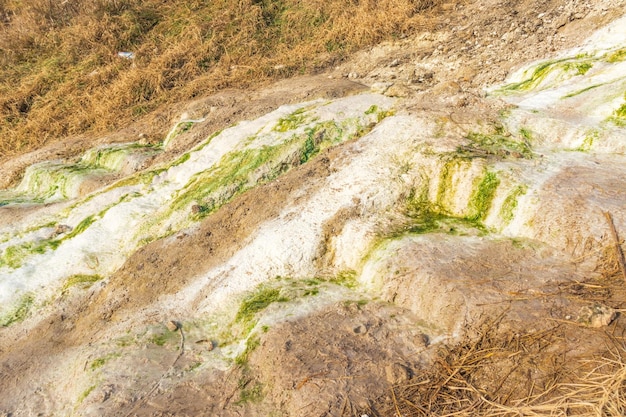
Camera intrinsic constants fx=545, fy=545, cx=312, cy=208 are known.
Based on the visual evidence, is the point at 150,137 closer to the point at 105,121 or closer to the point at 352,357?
the point at 105,121

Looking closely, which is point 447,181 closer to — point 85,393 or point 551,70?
point 551,70

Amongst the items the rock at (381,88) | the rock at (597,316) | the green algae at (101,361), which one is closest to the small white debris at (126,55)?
the rock at (381,88)

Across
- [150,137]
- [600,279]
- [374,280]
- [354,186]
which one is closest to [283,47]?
[150,137]

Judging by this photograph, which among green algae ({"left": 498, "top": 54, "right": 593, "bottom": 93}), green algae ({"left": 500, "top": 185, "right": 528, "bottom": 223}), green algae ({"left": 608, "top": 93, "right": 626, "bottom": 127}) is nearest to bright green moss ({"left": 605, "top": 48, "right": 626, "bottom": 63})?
green algae ({"left": 498, "top": 54, "right": 593, "bottom": 93})

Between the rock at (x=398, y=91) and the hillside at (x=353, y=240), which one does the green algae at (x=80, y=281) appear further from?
the rock at (x=398, y=91)

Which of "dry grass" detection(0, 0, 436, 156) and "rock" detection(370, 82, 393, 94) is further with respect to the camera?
"dry grass" detection(0, 0, 436, 156)

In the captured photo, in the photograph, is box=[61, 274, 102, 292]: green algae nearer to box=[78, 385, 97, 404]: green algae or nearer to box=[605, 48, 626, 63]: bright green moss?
box=[78, 385, 97, 404]: green algae

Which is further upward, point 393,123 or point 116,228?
point 393,123

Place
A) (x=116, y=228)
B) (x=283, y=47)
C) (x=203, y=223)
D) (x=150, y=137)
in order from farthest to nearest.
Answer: (x=283, y=47), (x=150, y=137), (x=116, y=228), (x=203, y=223)
